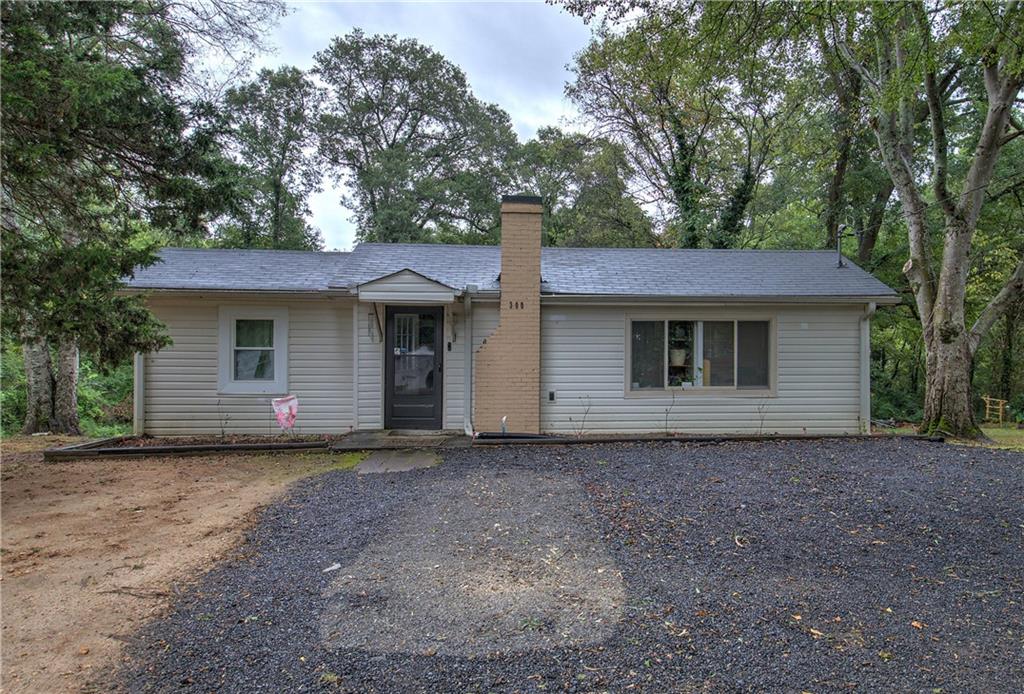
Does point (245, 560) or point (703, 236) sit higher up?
point (703, 236)

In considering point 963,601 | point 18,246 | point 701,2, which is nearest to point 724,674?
point 963,601

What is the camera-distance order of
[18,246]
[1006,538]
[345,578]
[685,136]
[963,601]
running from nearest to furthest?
[963,601]
[345,578]
[1006,538]
[18,246]
[685,136]

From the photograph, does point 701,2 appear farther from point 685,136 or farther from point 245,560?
point 685,136

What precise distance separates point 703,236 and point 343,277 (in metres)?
12.6

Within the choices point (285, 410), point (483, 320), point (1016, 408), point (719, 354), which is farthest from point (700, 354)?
point (1016, 408)

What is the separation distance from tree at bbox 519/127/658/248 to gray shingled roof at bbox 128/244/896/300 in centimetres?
963

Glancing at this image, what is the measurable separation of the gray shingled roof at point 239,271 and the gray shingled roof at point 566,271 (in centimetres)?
2

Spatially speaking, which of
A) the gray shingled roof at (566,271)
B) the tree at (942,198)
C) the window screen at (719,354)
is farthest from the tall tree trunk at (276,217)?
the tree at (942,198)

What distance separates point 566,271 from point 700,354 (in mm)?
2716

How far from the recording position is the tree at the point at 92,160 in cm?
482

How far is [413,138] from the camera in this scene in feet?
78.4

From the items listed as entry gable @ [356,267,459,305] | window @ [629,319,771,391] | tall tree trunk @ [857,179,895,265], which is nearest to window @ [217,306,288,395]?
entry gable @ [356,267,459,305]

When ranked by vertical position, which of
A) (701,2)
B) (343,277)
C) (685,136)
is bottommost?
(343,277)

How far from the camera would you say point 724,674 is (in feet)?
7.45
